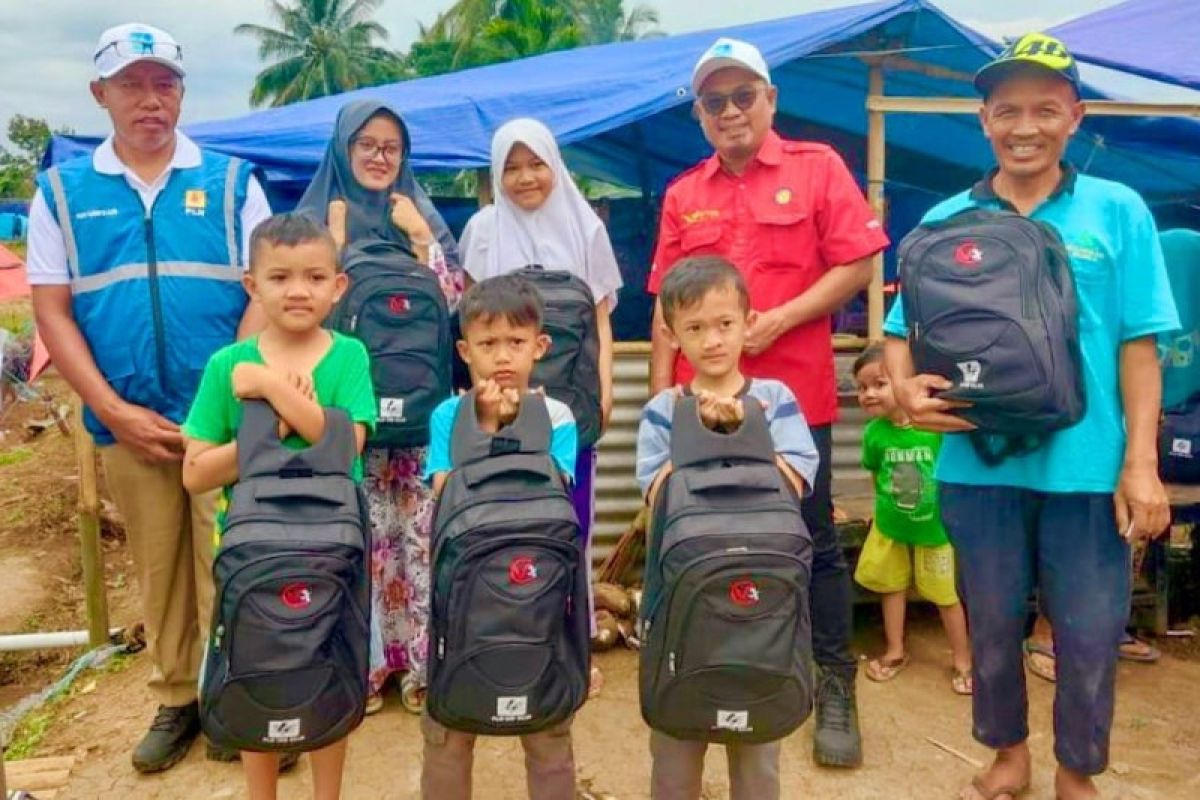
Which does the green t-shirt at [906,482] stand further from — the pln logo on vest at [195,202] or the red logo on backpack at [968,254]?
the pln logo on vest at [195,202]

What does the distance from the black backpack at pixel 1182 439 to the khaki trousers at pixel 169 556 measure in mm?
3459

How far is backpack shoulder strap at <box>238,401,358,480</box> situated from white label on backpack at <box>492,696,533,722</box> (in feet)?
1.99

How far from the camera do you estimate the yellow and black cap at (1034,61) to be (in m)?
2.34

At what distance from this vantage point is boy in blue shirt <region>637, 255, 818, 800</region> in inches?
93.1

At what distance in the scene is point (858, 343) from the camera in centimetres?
469

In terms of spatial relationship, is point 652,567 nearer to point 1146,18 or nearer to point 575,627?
point 575,627

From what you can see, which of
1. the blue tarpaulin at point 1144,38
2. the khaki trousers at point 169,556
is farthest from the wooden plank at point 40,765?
the blue tarpaulin at point 1144,38

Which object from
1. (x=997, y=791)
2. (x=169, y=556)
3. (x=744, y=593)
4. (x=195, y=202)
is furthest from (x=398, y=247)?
(x=997, y=791)

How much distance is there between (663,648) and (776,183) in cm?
150

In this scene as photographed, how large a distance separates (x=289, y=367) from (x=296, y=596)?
23.9 inches

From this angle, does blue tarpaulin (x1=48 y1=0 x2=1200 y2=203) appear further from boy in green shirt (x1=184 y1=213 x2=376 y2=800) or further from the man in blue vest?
boy in green shirt (x1=184 y1=213 x2=376 y2=800)

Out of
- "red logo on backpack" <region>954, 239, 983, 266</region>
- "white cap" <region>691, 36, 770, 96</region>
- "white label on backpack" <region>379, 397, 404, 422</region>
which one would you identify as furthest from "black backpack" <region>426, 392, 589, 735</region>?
"white cap" <region>691, 36, 770, 96</region>

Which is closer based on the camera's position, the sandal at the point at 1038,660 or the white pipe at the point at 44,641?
the sandal at the point at 1038,660

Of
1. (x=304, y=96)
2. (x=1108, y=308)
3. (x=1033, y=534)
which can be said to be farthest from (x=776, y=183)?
(x=304, y=96)
